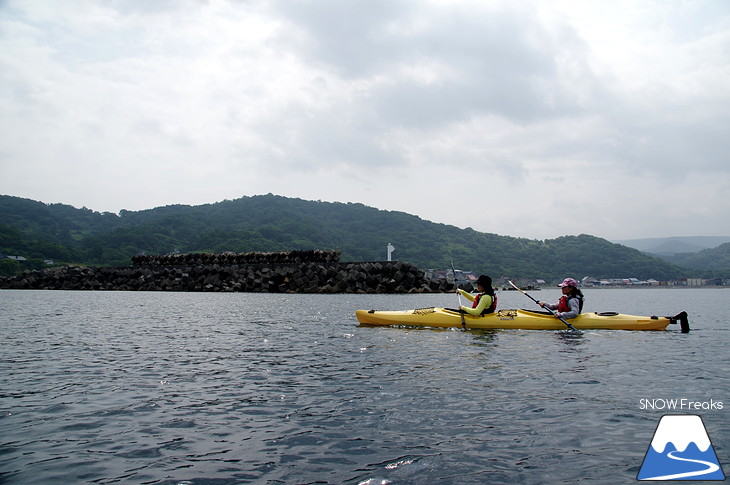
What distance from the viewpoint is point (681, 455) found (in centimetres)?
657

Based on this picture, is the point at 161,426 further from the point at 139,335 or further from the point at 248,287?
the point at 248,287

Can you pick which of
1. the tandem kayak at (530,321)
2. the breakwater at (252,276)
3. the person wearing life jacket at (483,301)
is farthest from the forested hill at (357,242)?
the person wearing life jacket at (483,301)

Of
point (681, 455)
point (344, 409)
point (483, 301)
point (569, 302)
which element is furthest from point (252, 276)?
point (681, 455)

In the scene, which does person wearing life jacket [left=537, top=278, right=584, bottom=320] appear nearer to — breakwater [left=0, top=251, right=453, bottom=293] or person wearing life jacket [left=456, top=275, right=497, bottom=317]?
person wearing life jacket [left=456, top=275, right=497, bottom=317]

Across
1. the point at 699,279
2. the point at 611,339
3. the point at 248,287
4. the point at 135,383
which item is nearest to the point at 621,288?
the point at 699,279

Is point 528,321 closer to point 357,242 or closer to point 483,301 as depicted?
point 483,301

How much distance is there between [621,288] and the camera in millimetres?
165125

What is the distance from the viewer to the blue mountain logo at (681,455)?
593 centimetres

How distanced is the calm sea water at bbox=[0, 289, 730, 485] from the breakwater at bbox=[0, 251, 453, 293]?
4345 cm

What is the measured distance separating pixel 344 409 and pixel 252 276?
2231 inches

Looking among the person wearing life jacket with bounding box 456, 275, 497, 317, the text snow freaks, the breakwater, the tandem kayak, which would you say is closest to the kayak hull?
the tandem kayak

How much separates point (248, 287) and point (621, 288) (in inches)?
5455

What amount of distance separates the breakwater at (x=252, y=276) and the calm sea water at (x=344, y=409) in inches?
1711

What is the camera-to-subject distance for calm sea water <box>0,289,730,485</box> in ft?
20.0
